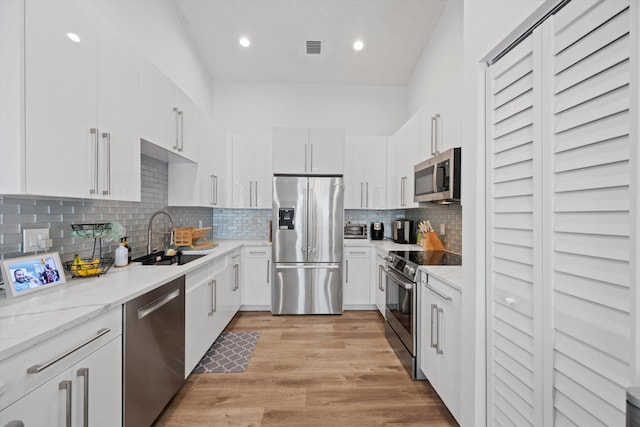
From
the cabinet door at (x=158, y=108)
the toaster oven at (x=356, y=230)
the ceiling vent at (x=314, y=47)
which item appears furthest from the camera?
the toaster oven at (x=356, y=230)

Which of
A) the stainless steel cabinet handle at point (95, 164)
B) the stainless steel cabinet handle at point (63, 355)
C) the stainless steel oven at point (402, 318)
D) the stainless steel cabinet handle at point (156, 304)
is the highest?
the stainless steel cabinet handle at point (95, 164)

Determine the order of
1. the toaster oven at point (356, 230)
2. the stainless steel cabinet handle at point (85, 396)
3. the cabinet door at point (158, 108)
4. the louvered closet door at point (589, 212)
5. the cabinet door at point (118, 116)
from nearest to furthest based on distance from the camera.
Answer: the louvered closet door at point (589, 212) < the stainless steel cabinet handle at point (85, 396) < the cabinet door at point (118, 116) < the cabinet door at point (158, 108) < the toaster oven at point (356, 230)

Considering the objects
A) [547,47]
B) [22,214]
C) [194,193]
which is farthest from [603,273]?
[194,193]

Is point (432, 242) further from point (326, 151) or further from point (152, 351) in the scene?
point (152, 351)

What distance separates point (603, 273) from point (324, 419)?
1747 millimetres

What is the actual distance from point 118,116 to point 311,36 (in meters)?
2.60

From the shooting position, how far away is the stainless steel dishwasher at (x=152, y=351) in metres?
1.42

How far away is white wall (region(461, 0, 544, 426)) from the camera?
1.29m

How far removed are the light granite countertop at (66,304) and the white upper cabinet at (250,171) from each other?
2178 mm

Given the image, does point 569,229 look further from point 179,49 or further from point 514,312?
point 179,49

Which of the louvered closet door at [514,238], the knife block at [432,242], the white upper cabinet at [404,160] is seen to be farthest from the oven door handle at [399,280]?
the louvered closet door at [514,238]

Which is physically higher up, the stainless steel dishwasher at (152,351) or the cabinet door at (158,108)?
the cabinet door at (158,108)

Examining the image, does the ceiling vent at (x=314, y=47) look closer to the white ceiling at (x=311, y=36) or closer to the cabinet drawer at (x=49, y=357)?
the white ceiling at (x=311, y=36)

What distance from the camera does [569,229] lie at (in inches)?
33.8
